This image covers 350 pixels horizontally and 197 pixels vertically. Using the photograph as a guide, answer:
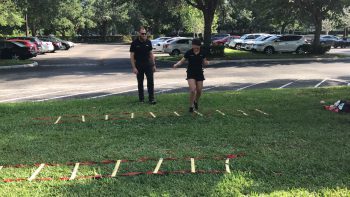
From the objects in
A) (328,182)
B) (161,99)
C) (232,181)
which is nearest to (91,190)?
(232,181)

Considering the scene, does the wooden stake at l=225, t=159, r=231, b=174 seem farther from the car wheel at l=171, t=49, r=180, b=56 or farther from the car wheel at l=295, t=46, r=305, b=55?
the car wheel at l=295, t=46, r=305, b=55

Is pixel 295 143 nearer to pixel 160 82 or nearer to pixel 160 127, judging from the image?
pixel 160 127

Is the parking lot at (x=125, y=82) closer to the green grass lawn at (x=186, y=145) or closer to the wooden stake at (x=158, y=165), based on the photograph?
the green grass lawn at (x=186, y=145)

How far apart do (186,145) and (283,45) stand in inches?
1024

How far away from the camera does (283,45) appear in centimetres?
3011

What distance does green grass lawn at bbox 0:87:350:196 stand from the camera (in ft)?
13.8

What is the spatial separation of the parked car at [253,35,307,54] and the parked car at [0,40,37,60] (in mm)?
16785

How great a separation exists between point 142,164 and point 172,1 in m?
23.1

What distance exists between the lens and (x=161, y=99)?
10070 millimetres

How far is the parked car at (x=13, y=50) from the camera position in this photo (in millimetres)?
26094

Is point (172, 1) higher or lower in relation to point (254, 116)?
higher

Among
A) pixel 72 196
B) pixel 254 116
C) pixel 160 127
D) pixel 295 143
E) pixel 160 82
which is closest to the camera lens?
pixel 72 196

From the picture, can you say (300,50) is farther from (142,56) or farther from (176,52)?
(142,56)

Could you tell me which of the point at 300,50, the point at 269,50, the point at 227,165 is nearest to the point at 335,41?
the point at 300,50
